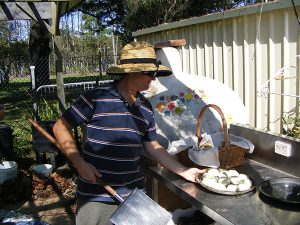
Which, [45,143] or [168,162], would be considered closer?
[168,162]

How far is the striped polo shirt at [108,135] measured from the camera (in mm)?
2166

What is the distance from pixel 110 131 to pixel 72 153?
0.25 m

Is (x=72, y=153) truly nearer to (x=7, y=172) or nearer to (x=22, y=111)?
(x=7, y=172)

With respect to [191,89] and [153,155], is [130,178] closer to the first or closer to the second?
[153,155]

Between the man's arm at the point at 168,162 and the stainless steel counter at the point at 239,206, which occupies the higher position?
the man's arm at the point at 168,162

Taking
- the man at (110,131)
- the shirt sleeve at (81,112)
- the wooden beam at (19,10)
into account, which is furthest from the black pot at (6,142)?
the shirt sleeve at (81,112)

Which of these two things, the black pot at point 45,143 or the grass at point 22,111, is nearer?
the black pot at point 45,143

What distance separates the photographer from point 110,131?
2.16 meters

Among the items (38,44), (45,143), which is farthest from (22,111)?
(45,143)

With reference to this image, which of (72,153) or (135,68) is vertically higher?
(135,68)

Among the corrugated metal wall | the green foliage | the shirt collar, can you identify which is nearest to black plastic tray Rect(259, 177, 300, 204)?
the shirt collar

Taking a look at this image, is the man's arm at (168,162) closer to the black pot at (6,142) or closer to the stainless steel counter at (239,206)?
the stainless steel counter at (239,206)

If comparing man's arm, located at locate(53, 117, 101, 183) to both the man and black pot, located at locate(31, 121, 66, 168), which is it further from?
black pot, located at locate(31, 121, 66, 168)

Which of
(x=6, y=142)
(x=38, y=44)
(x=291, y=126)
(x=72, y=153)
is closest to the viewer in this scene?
(x=72, y=153)
